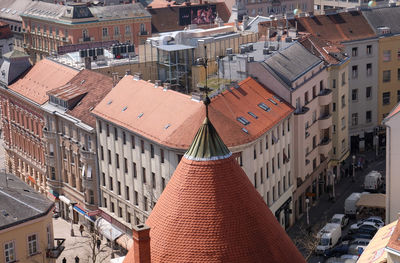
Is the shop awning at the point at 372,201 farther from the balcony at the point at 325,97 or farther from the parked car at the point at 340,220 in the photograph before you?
the balcony at the point at 325,97

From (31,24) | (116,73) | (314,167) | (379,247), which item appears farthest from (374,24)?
(31,24)

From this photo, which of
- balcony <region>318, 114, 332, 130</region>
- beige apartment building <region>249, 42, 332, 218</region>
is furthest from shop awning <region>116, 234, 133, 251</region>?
balcony <region>318, 114, 332, 130</region>

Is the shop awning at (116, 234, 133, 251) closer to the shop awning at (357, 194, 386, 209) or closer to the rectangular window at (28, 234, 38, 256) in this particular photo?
the rectangular window at (28, 234, 38, 256)

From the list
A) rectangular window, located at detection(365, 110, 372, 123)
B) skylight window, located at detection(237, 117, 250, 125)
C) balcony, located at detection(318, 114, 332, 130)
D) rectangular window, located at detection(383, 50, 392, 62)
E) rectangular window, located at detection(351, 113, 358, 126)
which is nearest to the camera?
skylight window, located at detection(237, 117, 250, 125)

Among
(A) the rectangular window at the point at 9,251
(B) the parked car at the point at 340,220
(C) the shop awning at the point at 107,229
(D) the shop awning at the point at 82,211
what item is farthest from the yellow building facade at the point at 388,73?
(A) the rectangular window at the point at 9,251

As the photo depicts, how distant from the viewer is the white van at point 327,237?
85000 millimetres

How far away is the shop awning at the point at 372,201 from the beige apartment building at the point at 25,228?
36508 mm

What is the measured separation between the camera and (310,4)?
185125 mm

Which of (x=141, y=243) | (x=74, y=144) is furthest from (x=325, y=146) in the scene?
(x=141, y=243)

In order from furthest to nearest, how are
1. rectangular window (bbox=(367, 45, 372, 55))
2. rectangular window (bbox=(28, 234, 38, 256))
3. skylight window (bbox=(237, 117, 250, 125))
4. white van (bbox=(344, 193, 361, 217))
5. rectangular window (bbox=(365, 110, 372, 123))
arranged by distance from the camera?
rectangular window (bbox=(365, 110, 372, 123)) → rectangular window (bbox=(367, 45, 372, 55)) → white van (bbox=(344, 193, 361, 217)) → skylight window (bbox=(237, 117, 250, 125)) → rectangular window (bbox=(28, 234, 38, 256))

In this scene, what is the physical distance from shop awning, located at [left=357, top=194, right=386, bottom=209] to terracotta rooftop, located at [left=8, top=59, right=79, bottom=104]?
3732 cm

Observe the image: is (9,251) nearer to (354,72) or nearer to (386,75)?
(354,72)

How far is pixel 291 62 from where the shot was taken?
9631 centimetres

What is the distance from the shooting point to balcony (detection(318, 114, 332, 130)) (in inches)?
3939
